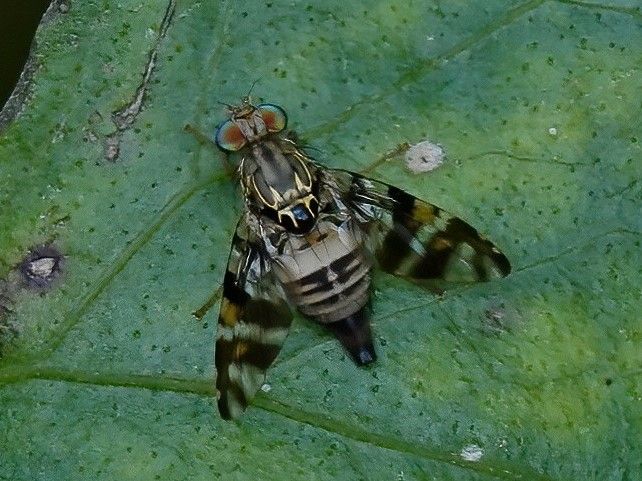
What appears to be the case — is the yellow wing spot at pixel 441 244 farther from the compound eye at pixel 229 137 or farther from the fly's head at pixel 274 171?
the compound eye at pixel 229 137

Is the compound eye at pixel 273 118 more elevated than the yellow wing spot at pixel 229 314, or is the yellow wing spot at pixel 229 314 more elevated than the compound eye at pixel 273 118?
the compound eye at pixel 273 118

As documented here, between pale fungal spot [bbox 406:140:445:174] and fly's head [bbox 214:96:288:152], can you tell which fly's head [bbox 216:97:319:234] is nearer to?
fly's head [bbox 214:96:288:152]

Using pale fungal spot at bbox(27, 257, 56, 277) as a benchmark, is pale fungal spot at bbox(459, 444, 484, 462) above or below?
below

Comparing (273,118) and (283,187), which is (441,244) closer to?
(283,187)

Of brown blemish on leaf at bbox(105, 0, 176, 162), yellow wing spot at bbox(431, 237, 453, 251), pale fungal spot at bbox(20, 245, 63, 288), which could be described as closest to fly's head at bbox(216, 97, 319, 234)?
brown blemish on leaf at bbox(105, 0, 176, 162)

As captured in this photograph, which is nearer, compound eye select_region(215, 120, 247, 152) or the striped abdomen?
the striped abdomen

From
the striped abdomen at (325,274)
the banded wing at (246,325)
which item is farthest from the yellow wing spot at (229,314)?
the striped abdomen at (325,274)

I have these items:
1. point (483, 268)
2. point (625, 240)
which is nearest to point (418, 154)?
point (483, 268)

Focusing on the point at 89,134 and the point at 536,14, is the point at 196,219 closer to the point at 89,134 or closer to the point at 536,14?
the point at 89,134
